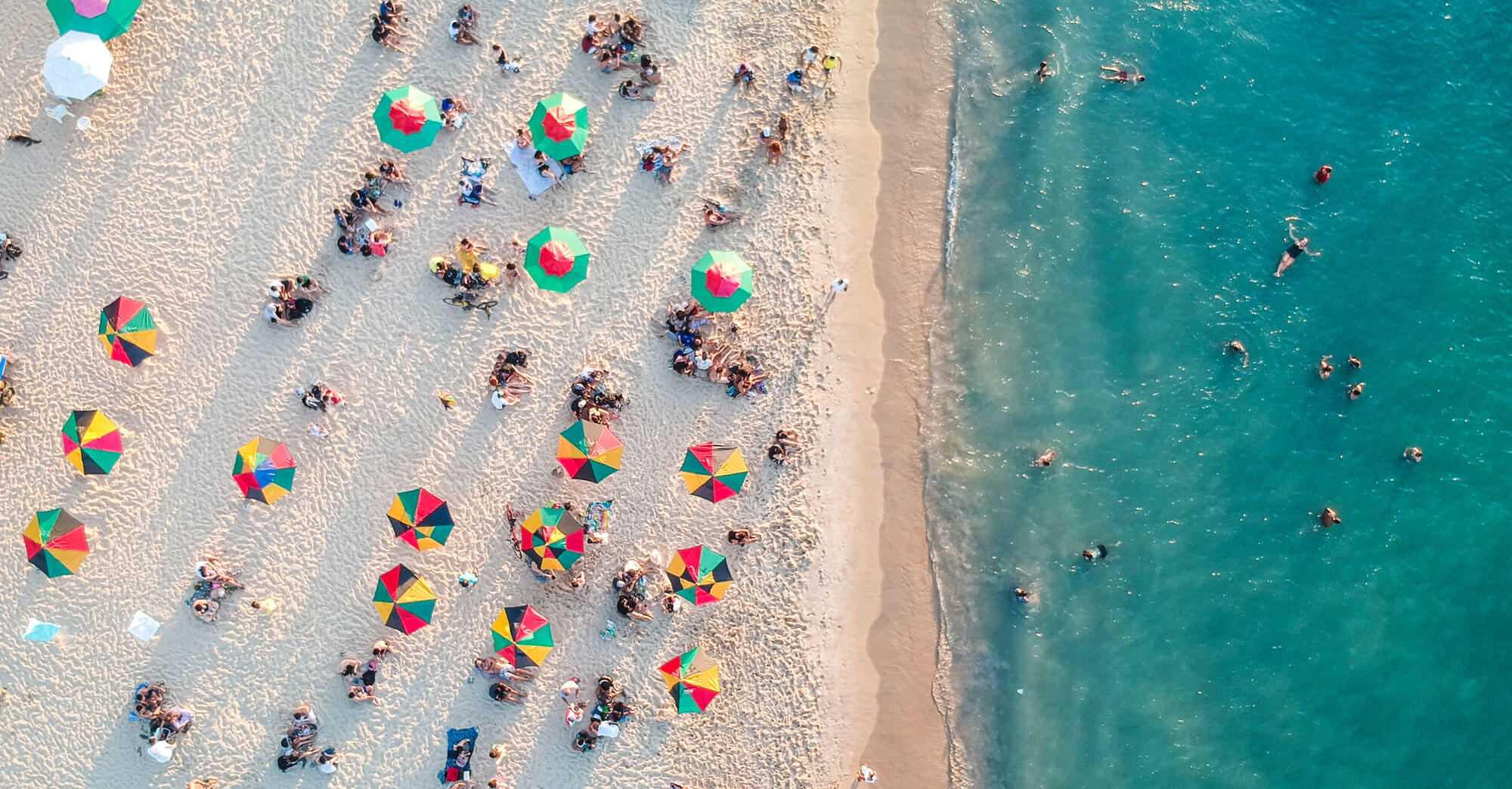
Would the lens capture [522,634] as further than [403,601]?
Yes

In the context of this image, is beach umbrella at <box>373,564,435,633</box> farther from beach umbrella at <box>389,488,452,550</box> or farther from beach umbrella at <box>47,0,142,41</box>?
beach umbrella at <box>47,0,142,41</box>

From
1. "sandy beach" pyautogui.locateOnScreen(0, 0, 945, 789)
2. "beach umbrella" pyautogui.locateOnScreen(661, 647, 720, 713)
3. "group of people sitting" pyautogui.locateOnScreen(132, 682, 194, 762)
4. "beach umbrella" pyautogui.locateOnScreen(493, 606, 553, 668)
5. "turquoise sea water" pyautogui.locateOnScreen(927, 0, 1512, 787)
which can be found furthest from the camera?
"turquoise sea water" pyautogui.locateOnScreen(927, 0, 1512, 787)

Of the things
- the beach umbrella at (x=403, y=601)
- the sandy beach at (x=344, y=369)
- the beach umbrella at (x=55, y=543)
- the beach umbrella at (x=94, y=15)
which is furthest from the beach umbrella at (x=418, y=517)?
the beach umbrella at (x=94, y=15)

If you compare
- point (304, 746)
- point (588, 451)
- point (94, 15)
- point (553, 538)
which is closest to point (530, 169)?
point (588, 451)

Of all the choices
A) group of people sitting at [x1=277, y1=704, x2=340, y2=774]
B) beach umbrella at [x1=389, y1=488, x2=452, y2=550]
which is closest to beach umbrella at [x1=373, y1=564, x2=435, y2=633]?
beach umbrella at [x1=389, y1=488, x2=452, y2=550]

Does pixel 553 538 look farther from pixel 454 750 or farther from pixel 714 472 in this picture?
pixel 454 750

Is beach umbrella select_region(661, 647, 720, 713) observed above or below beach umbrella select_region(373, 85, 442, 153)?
below
